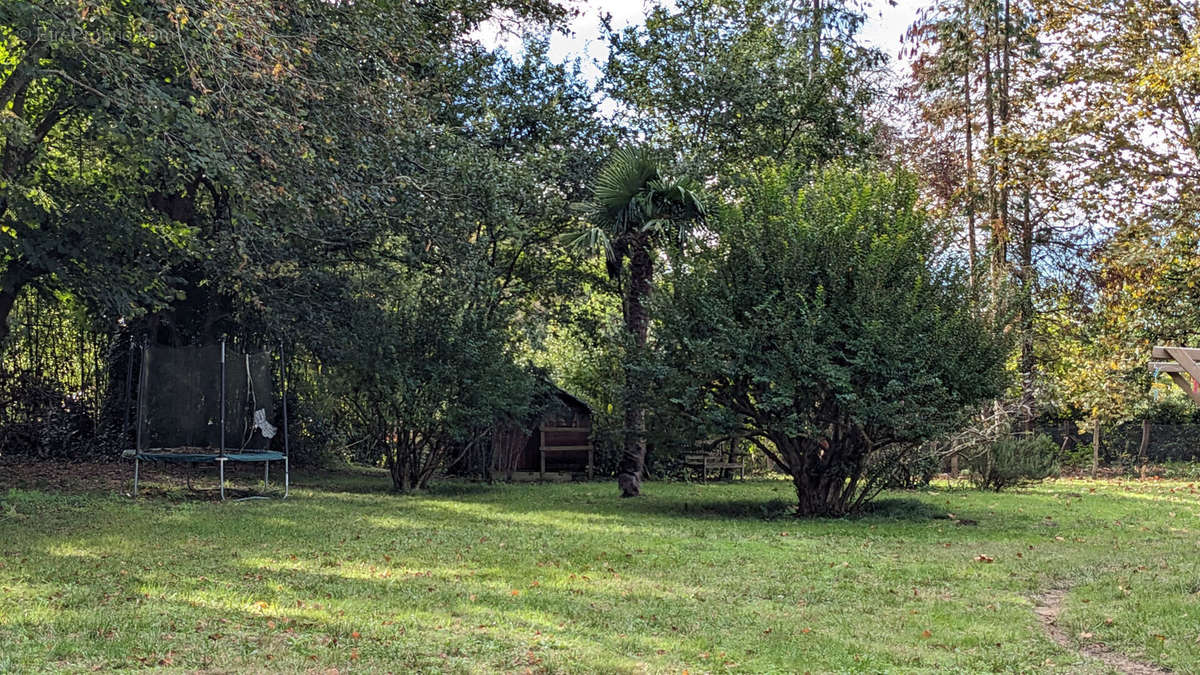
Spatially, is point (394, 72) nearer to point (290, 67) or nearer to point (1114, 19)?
point (290, 67)

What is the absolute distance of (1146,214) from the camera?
61.8 ft

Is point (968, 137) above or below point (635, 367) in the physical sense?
above

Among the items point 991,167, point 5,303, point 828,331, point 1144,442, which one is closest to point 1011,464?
point 991,167

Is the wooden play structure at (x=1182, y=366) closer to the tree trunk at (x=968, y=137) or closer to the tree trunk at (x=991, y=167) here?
the tree trunk at (x=968, y=137)

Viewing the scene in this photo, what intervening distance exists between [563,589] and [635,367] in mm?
6769

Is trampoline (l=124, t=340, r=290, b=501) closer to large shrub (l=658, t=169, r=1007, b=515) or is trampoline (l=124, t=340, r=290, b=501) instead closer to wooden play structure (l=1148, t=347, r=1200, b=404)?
large shrub (l=658, t=169, r=1007, b=515)

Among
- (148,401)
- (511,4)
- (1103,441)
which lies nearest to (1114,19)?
(511,4)

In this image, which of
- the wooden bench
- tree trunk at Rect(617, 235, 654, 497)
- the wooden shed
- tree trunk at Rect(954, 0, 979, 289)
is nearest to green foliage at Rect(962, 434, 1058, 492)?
tree trunk at Rect(954, 0, 979, 289)

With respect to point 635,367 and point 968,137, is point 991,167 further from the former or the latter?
point 635,367

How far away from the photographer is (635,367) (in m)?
14.0

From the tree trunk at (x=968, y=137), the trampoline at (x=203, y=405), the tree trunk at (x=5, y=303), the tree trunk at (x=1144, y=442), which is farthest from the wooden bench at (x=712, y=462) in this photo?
the tree trunk at (x=5, y=303)

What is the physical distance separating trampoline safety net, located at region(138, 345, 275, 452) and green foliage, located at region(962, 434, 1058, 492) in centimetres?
1352

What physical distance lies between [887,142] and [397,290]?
16.8m

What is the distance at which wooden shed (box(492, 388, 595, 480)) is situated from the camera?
21.8 metres
